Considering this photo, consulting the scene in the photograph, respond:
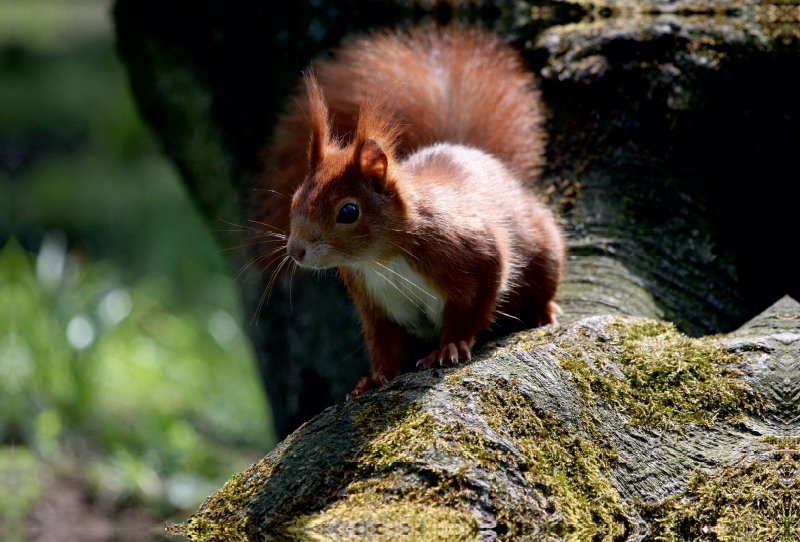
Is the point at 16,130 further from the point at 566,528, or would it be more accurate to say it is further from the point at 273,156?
the point at 566,528

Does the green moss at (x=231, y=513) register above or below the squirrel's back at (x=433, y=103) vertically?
below

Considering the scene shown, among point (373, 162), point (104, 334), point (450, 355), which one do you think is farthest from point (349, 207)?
point (104, 334)

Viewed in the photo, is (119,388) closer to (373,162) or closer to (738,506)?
(373,162)

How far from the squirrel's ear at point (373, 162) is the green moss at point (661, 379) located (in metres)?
0.57

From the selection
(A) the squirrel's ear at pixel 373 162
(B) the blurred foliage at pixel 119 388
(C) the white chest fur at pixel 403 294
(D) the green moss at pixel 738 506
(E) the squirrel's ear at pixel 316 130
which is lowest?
(B) the blurred foliage at pixel 119 388

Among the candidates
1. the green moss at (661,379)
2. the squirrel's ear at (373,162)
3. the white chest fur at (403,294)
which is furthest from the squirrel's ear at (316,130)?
the green moss at (661,379)

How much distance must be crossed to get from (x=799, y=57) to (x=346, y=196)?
1.67 metres

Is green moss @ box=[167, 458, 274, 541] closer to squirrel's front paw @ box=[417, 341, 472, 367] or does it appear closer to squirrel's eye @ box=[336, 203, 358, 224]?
squirrel's front paw @ box=[417, 341, 472, 367]

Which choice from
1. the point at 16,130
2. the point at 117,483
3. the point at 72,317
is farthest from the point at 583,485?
the point at 16,130

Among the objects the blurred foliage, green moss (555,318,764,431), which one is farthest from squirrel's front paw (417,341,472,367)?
the blurred foliage

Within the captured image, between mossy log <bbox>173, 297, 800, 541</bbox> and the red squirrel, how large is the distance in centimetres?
28

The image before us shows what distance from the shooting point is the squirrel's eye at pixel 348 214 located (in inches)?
74.1

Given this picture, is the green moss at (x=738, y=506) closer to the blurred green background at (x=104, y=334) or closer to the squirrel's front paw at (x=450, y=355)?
the squirrel's front paw at (x=450, y=355)

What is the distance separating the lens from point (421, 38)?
9.18ft
